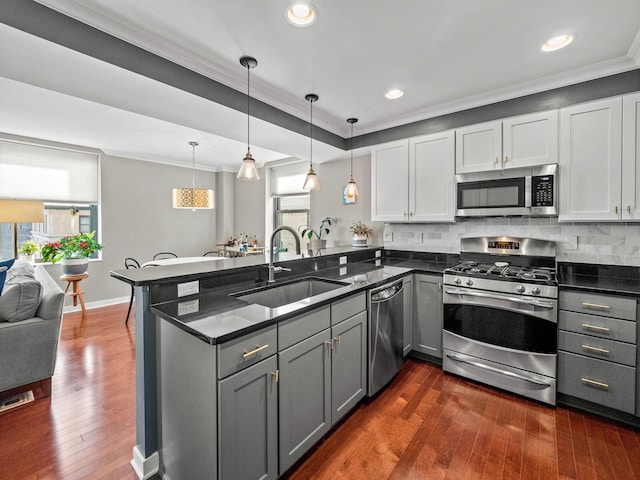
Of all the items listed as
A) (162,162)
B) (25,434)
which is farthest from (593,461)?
(162,162)

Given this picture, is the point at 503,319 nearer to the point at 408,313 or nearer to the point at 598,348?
the point at 598,348

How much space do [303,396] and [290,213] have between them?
428 cm

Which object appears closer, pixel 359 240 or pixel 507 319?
pixel 507 319

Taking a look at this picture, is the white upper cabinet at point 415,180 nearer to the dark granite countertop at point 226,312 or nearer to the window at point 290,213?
the dark granite countertop at point 226,312

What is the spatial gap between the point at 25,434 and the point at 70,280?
2.65 meters

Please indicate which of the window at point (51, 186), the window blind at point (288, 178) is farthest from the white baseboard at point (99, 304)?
the window blind at point (288, 178)

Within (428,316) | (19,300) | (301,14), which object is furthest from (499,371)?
(19,300)

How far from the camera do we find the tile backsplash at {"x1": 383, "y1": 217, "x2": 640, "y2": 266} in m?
2.47

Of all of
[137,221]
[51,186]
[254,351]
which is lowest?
[254,351]

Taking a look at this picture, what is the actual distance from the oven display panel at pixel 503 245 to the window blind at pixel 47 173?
5634mm

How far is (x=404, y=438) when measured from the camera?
6.35 ft

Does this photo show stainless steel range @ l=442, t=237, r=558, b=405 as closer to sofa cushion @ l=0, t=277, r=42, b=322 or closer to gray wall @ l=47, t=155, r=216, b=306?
sofa cushion @ l=0, t=277, r=42, b=322

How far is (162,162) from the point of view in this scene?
5508 mm

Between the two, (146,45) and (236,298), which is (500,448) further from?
(146,45)
